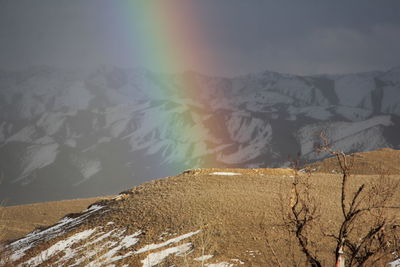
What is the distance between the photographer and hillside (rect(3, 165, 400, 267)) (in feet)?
64.4

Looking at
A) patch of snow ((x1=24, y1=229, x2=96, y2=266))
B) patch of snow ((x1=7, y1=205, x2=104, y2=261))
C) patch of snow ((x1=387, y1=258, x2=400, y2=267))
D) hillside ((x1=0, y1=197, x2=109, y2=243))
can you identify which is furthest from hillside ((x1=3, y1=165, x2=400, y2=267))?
hillside ((x1=0, y1=197, x2=109, y2=243))

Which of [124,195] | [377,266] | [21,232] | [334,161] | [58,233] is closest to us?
Answer: [377,266]

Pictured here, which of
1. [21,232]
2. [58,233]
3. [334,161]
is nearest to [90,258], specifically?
[58,233]

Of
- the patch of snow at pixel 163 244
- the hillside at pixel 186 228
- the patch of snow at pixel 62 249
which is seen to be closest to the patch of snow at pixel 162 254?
the hillside at pixel 186 228

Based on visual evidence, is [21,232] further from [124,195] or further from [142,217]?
[142,217]

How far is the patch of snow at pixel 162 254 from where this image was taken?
19.7 m

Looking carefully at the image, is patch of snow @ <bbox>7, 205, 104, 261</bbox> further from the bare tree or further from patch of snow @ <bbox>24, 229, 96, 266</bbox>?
the bare tree

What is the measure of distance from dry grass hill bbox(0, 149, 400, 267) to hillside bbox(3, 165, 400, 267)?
0.05 meters

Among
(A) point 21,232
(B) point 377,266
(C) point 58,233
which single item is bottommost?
(A) point 21,232

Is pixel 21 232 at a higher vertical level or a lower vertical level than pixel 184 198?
lower

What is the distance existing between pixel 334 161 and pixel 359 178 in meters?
17.0

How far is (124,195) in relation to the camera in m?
34.4

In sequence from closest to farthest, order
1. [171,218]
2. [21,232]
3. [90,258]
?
[90,258] → [171,218] → [21,232]

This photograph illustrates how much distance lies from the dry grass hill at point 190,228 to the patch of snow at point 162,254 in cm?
5
